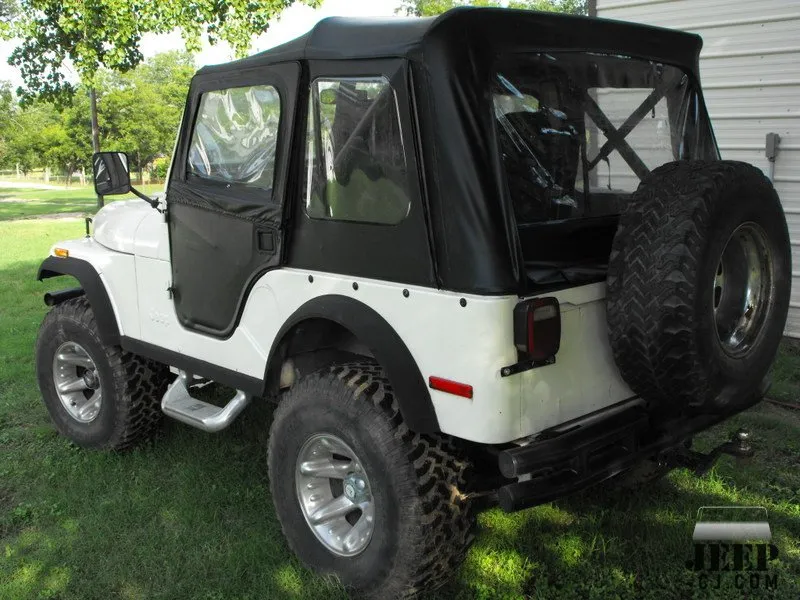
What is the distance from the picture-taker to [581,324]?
9.07 ft

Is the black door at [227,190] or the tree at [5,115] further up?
the tree at [5,115]

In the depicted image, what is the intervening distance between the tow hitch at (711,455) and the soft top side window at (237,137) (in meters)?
2.13

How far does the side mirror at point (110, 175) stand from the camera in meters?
3.69

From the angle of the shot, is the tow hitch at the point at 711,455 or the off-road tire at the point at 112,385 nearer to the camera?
the tow hitch at the point at 711,455

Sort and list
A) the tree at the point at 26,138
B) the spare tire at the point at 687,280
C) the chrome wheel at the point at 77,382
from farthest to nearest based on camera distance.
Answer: the tree at the point at 26,138 < the chrome wheel at the point at 77,382 < the spare tire at the point at 687,280

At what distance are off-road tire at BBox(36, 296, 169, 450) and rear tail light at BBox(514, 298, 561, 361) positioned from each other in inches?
102

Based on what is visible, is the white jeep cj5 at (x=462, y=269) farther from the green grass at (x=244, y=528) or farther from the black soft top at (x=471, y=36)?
the green grass at (x=244, y=528)

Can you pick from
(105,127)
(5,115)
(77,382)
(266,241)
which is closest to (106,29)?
(77,382)

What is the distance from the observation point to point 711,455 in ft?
10.5

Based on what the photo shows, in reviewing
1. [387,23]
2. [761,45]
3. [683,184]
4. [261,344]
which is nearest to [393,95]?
[387,23]

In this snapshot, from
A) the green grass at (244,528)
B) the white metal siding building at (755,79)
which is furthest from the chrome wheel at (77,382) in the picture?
the white metal siding building at (755,79)

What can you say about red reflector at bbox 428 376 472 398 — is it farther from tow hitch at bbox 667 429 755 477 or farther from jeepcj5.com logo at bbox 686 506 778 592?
jeepcj5.com logo at bbox 686 506 778 592

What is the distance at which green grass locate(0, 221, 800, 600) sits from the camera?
10.3ft

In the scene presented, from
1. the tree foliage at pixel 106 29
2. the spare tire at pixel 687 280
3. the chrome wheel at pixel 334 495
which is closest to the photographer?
the spare tire at pixel 687 280
